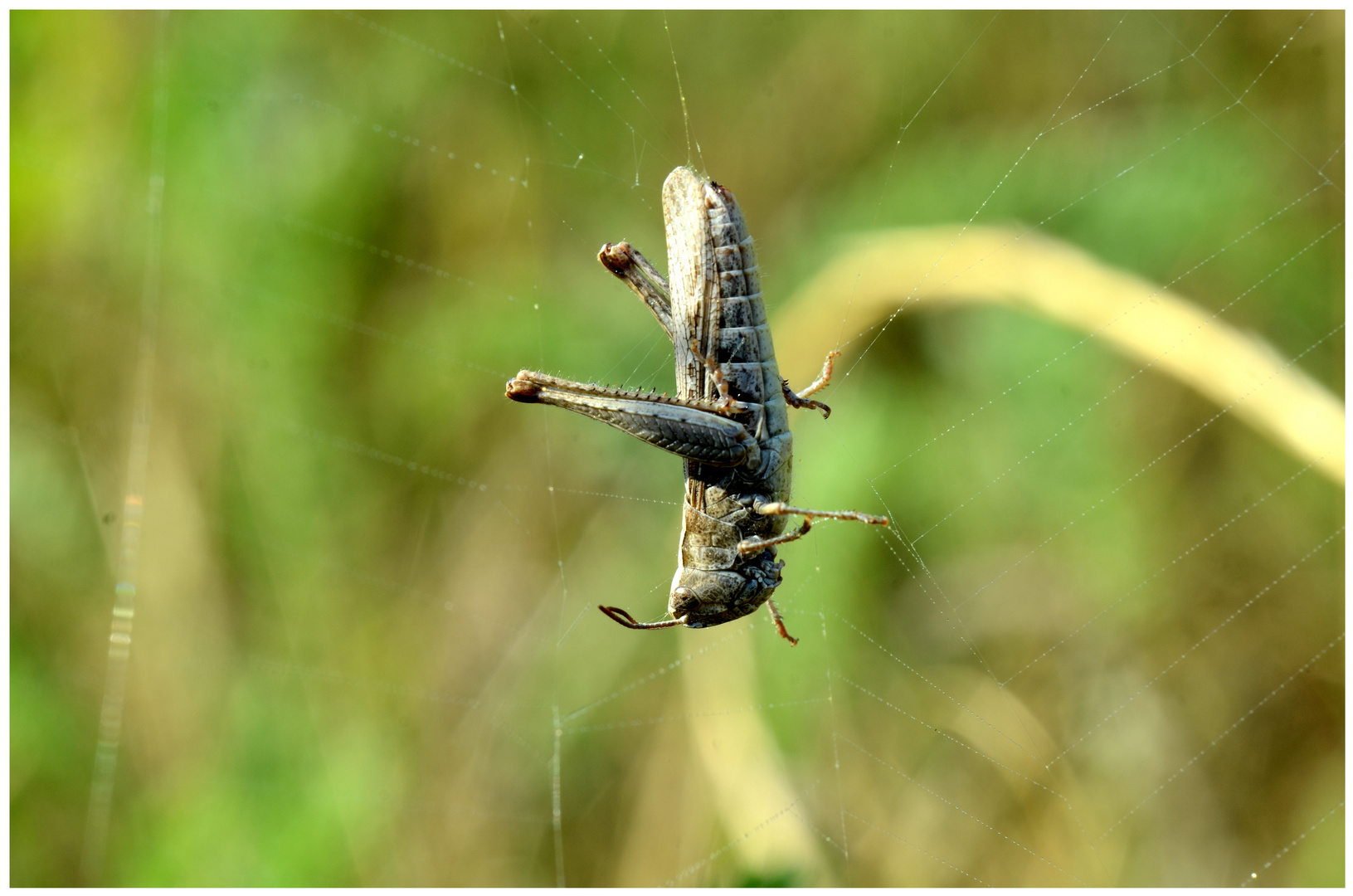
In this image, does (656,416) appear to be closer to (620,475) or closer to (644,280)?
(644,280)

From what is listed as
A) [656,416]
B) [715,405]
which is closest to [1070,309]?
[715,405]

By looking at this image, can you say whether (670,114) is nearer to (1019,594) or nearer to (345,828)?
(1019,594)

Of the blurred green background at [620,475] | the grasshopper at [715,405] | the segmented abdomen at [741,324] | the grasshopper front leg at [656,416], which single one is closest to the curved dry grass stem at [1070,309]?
the blurred green background at [620,475]

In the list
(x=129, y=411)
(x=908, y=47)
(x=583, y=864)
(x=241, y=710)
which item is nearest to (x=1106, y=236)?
(x=908, y=47)

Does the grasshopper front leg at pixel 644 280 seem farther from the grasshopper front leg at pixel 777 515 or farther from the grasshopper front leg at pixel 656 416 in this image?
the grasshopper front leg at pixel 777 515

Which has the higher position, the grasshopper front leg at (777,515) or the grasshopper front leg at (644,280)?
the grasshopper front leg at (644,280)

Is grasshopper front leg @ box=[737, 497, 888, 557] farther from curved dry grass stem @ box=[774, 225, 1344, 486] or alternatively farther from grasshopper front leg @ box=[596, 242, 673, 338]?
curved dry grass stem @ box=[774, 225, 1344, 486]
